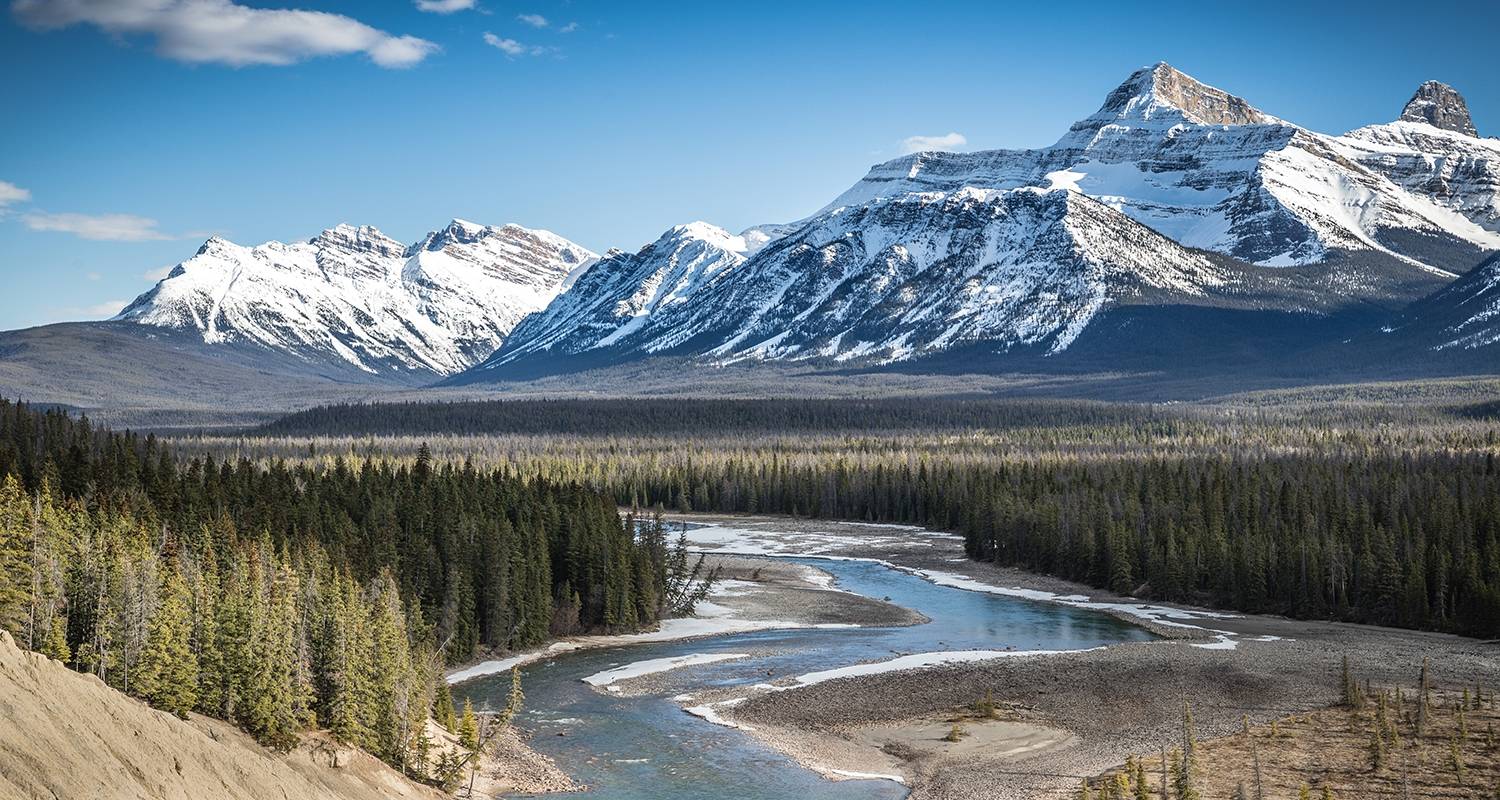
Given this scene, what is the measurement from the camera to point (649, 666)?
7556 cm

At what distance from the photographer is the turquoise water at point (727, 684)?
172 ft

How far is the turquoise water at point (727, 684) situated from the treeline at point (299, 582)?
16.6ft

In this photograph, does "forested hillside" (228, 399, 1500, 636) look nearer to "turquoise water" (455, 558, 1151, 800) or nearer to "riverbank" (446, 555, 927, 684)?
"turquoise water" (455, 558, 1151, 800)

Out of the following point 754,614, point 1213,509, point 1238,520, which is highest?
point 1213,509

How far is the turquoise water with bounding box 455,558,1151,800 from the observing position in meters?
52.3

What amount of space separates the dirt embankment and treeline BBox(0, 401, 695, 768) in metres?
2.36

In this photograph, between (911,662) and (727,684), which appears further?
(911,662)

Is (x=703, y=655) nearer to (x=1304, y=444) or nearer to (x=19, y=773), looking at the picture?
(x=19, y=773)

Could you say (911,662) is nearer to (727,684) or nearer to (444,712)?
(727,684)

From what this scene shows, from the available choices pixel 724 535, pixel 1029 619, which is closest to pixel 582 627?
pixel 1029 619

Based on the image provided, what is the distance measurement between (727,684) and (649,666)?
20.8 ft

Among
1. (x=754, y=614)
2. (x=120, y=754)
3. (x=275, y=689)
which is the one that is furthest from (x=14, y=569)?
(x=754, y=614)

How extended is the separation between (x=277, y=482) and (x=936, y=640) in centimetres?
4125

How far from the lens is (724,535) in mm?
156375
